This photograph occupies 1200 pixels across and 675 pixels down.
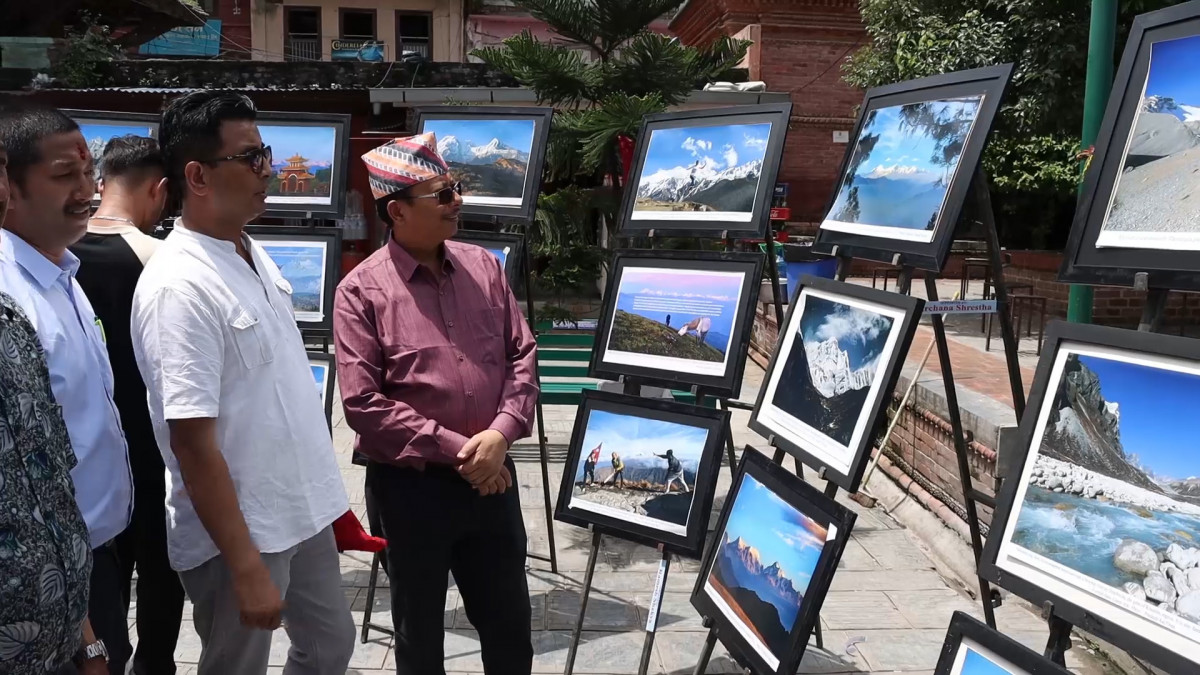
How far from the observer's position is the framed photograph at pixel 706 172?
131 inches

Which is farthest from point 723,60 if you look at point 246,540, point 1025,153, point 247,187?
point 246,540

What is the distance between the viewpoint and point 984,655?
1883 millimetres

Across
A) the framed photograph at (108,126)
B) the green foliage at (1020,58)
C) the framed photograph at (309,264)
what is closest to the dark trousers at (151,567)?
the framed photograph at (309,264)

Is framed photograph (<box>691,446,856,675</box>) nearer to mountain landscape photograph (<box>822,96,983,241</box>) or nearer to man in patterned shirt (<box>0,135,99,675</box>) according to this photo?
mountain landscape photograph (<box>822,96,983,241</box>)

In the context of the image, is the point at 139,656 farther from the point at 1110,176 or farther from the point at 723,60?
the point at 723,60

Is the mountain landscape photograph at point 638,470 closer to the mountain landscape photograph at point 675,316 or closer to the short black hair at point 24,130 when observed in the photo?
the mountain landscape photograph at point 675,316

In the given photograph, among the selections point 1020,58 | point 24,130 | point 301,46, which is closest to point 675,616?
point 24,130

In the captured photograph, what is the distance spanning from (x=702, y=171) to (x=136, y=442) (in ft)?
7.26

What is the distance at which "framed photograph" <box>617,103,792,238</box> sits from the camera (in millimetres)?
3320

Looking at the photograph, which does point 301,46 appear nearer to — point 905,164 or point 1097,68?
point 1097,68

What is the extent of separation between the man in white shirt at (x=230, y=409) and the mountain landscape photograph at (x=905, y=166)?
1.70 m

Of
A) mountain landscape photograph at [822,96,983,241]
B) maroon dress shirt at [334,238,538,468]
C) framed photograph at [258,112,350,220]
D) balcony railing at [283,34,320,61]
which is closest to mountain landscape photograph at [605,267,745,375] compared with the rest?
mountain landscape photograph at [822,96,983,241]

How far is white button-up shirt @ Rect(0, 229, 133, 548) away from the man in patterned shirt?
55cm

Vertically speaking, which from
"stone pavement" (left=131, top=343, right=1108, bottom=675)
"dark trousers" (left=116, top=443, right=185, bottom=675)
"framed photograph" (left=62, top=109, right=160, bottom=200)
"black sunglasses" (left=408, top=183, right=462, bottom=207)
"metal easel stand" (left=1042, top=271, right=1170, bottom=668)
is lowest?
"stone pavement" (left=131, top=343, right=1108, bottom=675)
